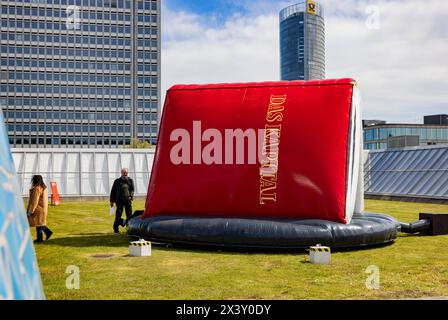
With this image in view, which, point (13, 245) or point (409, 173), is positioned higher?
point (409, 173)

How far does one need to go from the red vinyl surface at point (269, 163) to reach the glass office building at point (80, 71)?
359 feet

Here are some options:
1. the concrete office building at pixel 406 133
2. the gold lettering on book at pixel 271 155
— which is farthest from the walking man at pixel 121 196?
the concrete office building at pixel 406 133

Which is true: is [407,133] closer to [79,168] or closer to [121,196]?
[79,168]

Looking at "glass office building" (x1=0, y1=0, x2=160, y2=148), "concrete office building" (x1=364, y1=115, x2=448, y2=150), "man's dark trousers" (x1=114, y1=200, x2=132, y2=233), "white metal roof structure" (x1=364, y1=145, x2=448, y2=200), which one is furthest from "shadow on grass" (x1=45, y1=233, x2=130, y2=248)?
"glass office building" (x1=0, y1=0, x2=160, y2=148)

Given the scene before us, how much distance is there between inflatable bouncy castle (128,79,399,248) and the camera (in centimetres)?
1088

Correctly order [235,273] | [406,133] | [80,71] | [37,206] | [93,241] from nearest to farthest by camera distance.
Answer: [235,273]
[37,206]
[93,241]
[406,133]
[80,71]

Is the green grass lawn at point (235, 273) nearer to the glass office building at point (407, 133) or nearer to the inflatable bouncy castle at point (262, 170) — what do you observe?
the inflatable bouncy castle at point (262, 170)

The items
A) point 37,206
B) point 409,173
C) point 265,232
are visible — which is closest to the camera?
point 265,232

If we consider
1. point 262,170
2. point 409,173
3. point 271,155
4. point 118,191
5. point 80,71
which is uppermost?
point 80,71

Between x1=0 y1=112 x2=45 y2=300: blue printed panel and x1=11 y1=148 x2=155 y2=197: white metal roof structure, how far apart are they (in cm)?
2683

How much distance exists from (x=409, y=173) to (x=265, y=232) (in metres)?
22.7

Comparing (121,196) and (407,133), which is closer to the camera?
(121,196)

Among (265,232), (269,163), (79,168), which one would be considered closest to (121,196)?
(269,163)

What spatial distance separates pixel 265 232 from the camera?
1059cm
